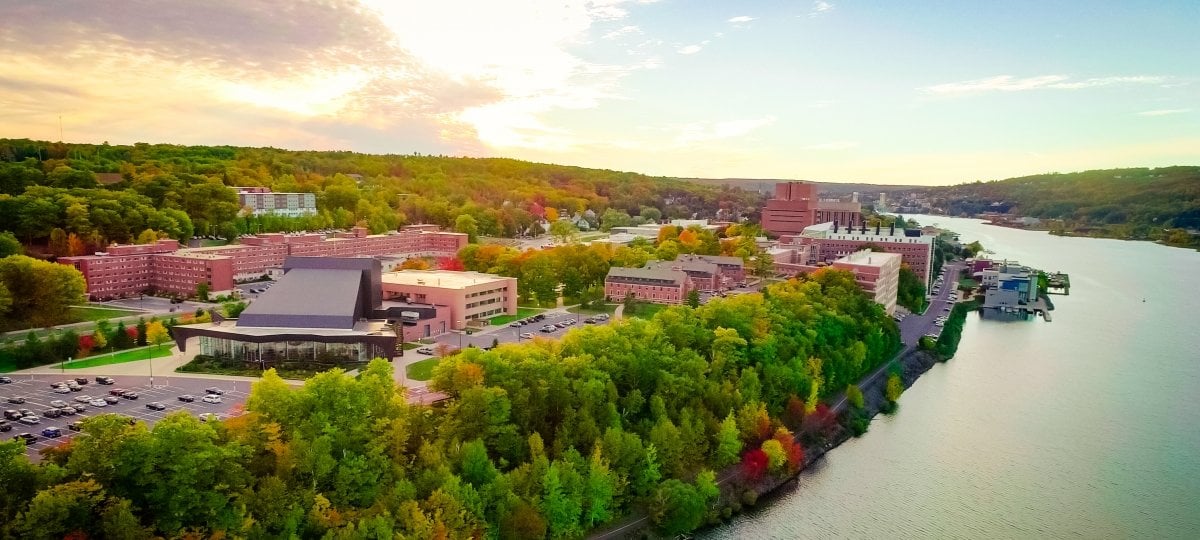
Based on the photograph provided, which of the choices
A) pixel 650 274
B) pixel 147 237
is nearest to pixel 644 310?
pixel 650 274

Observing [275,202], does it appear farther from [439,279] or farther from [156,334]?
[156,334]

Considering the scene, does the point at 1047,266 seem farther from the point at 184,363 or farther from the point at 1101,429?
the point at 184,363

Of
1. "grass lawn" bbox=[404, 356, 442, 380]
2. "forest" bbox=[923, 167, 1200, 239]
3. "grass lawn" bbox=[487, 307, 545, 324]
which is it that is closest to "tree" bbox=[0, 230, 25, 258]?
"grass lawn" bbox=[487, 307, 545, 324]

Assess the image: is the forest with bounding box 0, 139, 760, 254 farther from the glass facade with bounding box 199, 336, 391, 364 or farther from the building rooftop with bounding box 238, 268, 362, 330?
the glass facade with bounding box 199, 336, 391, 364

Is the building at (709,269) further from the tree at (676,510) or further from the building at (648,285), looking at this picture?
the tree at (676,510)

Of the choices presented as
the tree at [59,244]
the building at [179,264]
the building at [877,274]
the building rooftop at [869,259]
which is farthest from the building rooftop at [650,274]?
the tree at [59,244]

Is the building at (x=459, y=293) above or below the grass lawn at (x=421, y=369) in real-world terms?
above

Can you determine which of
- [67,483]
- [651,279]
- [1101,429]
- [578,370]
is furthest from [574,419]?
[651,279]
